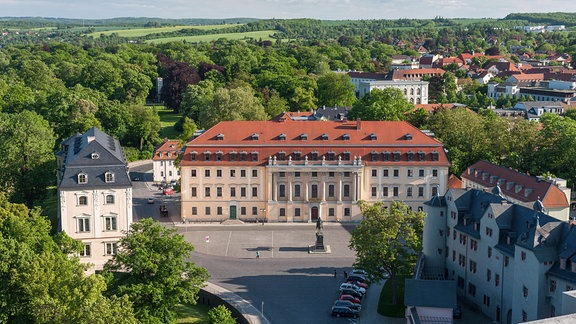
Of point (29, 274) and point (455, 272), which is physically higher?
point (29, 274)

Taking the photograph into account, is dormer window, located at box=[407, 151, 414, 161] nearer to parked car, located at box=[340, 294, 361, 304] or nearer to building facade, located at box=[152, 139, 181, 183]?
parked car, located at box=[340, 294, 361, 304]

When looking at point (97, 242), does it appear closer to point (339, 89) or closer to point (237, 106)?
point (237, 106)

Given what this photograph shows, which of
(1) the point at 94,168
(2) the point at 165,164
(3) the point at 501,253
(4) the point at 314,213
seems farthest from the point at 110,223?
(2) the point at 165,164

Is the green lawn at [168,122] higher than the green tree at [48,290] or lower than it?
lower

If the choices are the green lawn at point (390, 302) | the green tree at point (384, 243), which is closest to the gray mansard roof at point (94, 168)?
the green tree at point (384, 243)

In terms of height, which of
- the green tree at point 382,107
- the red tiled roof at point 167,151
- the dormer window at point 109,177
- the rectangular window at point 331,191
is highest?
the green tree at point 382,107

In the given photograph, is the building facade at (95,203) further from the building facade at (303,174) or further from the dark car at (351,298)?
the dark car at (351,298)

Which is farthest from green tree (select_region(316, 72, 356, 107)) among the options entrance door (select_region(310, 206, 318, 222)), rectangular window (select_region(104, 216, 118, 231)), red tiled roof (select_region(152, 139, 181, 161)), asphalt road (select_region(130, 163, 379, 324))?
rectangular window (select_region(104, 216, 118, 231))

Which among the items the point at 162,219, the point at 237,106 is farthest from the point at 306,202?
the point at 237,106
